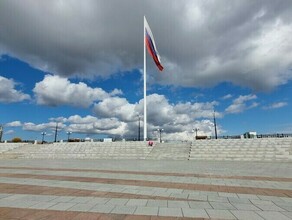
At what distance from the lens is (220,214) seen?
6.15m

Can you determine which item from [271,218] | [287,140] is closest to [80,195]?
[271,218]

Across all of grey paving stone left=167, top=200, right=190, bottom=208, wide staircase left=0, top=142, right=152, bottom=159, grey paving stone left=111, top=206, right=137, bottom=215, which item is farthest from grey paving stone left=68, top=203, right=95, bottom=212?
wide staircase left=0, top=142, right=152, bottom=159

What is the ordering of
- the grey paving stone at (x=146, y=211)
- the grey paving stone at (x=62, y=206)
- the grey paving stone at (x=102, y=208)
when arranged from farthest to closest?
the grey paving stone at (x=62, y=206), the grey paving stone at (x=102, y=208), the grey paving stone at (x=146, y=211)

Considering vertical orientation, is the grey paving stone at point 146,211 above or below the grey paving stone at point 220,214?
above

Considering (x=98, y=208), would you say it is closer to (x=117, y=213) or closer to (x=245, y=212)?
(x=117, y=213)

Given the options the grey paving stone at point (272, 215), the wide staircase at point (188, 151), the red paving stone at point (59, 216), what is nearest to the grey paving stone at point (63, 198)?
the red paving stone at point (59, 216)

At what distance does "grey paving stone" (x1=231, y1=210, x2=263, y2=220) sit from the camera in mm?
5805

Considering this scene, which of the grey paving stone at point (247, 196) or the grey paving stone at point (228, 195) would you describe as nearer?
the grey paving stone at point (247, 196)

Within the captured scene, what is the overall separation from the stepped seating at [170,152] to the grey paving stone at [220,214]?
23847 mm

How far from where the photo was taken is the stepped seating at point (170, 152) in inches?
1220

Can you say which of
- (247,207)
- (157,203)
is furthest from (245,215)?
(157,203)

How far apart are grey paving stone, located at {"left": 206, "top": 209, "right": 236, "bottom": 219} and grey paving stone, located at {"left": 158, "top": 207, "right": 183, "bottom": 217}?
79cm

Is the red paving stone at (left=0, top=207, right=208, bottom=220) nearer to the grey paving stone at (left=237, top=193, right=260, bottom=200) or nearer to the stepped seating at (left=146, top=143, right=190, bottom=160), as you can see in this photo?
the grey paving stone at (left=237, top=193, right=260, bottom=200)

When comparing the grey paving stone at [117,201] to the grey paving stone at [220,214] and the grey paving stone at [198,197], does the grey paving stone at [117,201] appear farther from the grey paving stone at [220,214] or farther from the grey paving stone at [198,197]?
the grey paving stone at [220,214]
